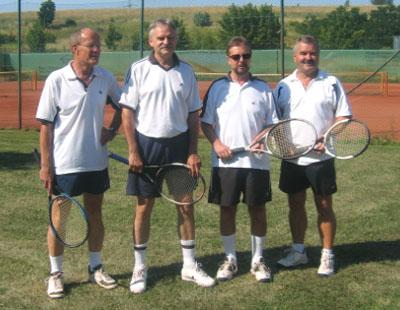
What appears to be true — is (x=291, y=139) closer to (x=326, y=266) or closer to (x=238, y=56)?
(x=238, y=56)

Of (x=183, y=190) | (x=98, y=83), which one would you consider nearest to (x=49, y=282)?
(x=183, y=190)

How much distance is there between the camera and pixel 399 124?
17.4 meters

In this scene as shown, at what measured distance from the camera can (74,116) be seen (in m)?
4.86

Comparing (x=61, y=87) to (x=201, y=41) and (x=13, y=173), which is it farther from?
(x=201, y=41)

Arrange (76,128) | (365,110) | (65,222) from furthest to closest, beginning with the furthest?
(365,110), (65,222), (76,128)

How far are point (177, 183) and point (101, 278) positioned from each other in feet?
2.99

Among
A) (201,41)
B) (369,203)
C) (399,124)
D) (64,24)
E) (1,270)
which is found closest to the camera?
(1,270)

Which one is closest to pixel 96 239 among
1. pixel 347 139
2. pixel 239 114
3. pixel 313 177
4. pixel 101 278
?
pixel 101 278

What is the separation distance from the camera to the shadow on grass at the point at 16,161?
9.90m

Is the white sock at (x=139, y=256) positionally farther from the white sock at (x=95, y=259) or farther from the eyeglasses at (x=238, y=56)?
the eyeglasses at (x=238, y=56)

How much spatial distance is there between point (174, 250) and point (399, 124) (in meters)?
12.5

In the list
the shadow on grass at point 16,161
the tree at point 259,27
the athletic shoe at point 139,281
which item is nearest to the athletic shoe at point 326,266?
the athletic shoe at point 139,281

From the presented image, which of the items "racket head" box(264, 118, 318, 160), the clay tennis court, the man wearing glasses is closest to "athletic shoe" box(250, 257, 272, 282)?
the man wearing glasses

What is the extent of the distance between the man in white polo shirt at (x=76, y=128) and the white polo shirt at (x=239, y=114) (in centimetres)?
71
